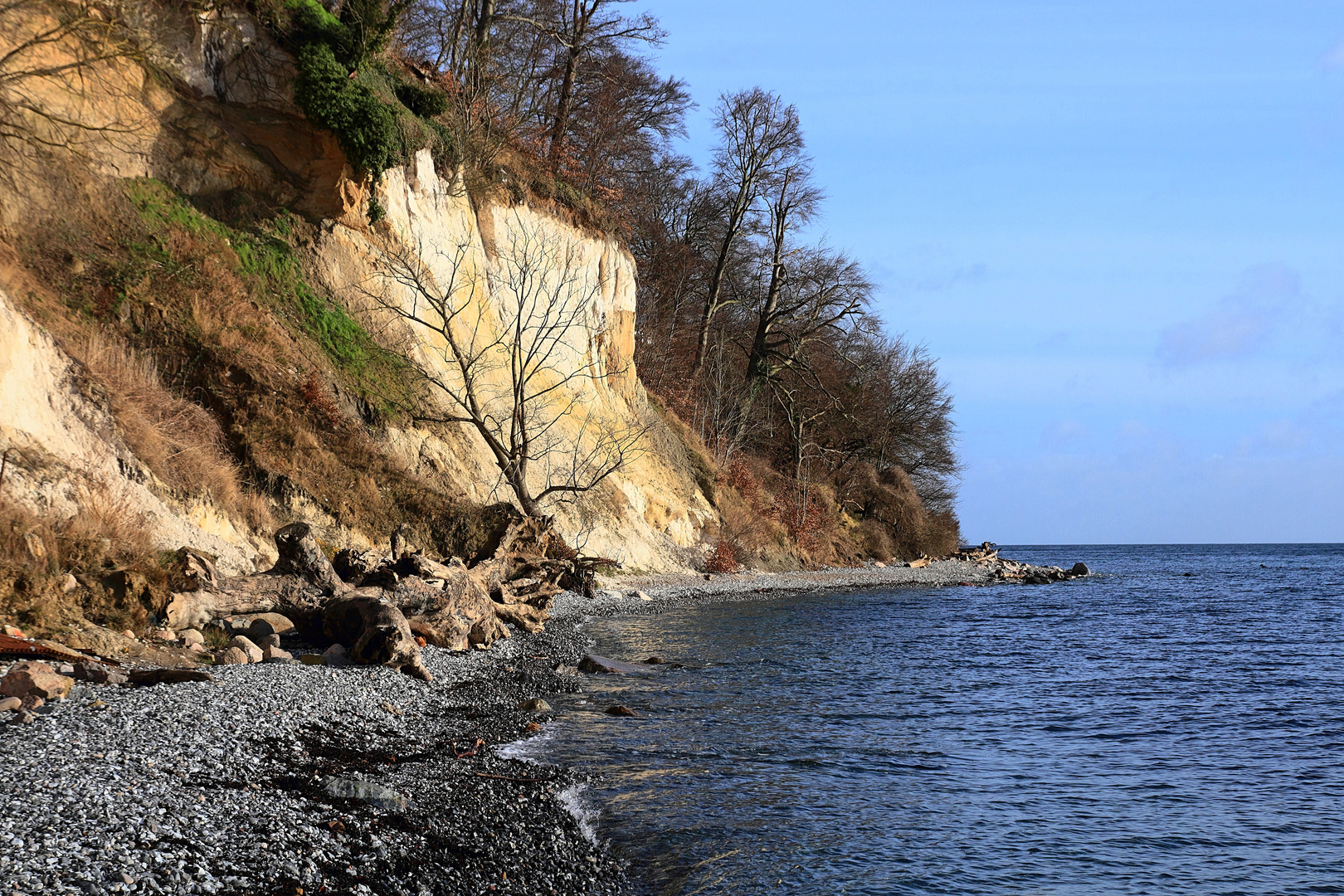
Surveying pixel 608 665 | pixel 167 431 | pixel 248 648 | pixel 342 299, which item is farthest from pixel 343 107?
pixel 608 665

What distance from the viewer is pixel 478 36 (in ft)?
84.0

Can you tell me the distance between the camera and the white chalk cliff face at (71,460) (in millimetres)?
10273

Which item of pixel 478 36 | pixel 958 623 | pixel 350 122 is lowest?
pixel 958 623

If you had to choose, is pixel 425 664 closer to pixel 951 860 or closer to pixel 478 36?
pixel 951 860

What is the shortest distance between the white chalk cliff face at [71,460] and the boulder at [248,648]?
2331mm

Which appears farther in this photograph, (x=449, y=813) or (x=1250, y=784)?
(x=1250, y=784)

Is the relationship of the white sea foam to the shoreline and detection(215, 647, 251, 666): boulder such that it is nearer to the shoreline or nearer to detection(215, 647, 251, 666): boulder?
the shoreline

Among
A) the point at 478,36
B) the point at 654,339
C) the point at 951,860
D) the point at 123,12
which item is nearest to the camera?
the point at 951,860

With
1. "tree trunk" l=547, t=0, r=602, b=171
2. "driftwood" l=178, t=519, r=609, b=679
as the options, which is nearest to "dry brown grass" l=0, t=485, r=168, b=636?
"driftwood" l=178, t=519, r=609, b=679

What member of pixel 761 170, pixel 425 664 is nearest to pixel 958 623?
pixel 425 664

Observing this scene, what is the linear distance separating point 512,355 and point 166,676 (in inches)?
465

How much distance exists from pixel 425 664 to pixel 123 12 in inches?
576

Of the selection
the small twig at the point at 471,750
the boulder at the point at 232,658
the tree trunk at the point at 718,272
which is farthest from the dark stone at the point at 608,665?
the tree trunk at the point at 718,272

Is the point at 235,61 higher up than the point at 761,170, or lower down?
lower down
